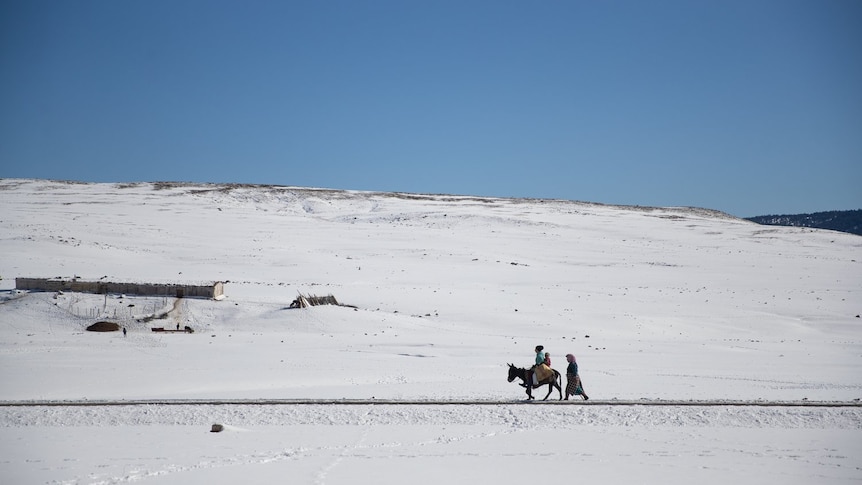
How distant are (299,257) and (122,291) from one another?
16.8m

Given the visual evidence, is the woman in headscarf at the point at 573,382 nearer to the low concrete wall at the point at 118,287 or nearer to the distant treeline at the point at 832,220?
the low concrete wall at the point at 118,287

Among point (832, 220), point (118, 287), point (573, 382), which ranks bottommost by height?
point (573, 382)

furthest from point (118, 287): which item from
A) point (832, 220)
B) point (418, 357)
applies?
point (832, 220)

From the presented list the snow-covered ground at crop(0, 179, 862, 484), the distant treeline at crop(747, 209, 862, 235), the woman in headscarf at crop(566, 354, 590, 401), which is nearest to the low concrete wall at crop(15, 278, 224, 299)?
the snow-covered ground at crop(0, 179, 862, 484)

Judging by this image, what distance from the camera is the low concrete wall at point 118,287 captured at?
99.2ft

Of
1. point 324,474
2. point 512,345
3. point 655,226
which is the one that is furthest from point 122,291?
point 655,226

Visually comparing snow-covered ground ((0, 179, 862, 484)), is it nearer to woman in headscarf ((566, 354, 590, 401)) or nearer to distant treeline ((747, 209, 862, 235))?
woman in headscarf ((566, 354, 590, 401))

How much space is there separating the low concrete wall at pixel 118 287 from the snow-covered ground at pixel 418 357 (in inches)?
25.3

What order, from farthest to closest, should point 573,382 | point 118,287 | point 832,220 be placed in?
point 832,220 → point 118,287 → point 573,382

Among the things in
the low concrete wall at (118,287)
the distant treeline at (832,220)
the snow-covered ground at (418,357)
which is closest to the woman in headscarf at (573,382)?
the snow-covered ground at (418,357)

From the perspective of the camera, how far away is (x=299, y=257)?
46750 millimetres

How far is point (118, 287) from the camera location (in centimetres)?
3058

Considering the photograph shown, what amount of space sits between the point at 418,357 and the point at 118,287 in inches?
542

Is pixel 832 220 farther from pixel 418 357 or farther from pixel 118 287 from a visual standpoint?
pixel 118 287
